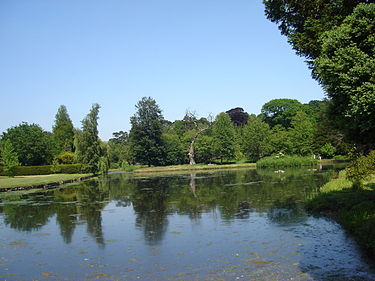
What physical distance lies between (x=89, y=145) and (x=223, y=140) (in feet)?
113

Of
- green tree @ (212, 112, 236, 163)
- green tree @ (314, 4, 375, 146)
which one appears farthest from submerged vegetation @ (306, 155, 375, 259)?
green tree @ (212, 112, 236, 163)

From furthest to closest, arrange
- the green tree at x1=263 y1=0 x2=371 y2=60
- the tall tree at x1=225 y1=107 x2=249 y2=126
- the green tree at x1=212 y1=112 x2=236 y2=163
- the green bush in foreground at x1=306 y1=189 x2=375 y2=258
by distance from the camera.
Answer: the tall tree at x1=225 y1=107 x2=249 y2=126 < the green tree at x1=212 y1=112 x2=236 y2=163 < the green tree at x1=263 y1=0 x2=371 y2=60 < the green bush in foreground at x1=306 y1=189 x2=375 y2=258

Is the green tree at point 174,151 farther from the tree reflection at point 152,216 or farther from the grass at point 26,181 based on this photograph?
the tree reflection at point 152,216

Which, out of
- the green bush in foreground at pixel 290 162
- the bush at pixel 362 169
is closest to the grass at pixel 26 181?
the bush at pixel 362 169

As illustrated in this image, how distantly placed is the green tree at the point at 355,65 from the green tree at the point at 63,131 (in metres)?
82.6

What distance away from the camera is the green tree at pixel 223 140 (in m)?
85.5

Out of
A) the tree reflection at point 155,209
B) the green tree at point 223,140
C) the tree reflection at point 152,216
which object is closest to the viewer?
the tree reflection at point 152,216

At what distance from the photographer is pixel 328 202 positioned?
18.4 metres

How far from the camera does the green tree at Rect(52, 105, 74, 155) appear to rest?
88.1 m

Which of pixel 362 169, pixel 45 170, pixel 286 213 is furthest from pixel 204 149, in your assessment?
pixel 286 213

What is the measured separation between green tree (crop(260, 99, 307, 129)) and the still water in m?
83.2

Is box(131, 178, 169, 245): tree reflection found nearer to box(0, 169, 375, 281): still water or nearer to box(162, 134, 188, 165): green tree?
box(0, 169, 375, 281): still water

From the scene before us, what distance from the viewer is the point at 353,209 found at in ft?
49.4

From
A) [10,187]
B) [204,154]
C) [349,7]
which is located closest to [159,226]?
[349,7]
